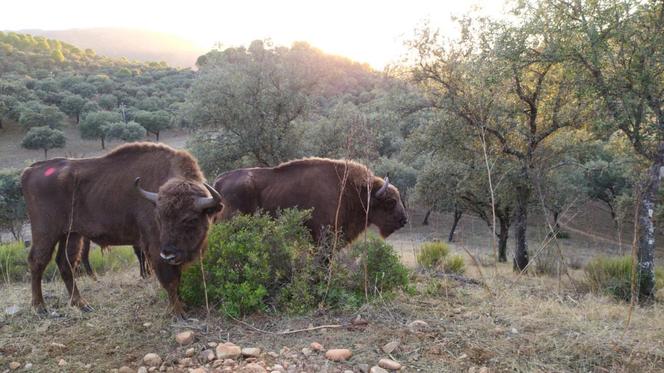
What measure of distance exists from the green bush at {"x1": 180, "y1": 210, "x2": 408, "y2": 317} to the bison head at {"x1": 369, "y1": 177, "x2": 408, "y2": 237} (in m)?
2.22

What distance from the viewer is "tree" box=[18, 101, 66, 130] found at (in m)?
48.2

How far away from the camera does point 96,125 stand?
48.7 meters

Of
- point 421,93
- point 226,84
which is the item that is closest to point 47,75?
point 226,84

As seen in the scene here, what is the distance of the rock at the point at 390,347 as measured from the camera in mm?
Answer: 4035

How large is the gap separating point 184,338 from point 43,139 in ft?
166

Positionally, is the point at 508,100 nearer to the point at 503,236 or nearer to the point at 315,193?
the point at 503,236

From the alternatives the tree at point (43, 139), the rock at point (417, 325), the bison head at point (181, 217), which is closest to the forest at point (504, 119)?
the rock at point (417, 325)

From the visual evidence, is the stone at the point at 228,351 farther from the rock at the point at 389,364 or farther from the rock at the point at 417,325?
the rock at the point at 417,325

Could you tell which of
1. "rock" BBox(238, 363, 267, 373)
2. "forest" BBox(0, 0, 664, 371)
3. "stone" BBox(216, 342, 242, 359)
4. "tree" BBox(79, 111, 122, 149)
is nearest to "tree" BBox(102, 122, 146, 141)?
"tree" BBox(79, 111, 122, 149)

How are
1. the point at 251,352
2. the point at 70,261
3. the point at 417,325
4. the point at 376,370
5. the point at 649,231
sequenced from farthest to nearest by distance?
the point at 649,231, the point at 70,261, the point at 417,325, the point at 251,352, the point at 376,370

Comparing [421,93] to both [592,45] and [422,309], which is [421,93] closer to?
[592,45]

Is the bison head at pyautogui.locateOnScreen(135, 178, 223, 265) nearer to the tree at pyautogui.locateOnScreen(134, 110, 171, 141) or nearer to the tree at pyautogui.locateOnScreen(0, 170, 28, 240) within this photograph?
the tree at pyautogui.locateOnScreen(0, 170, 28, 240)

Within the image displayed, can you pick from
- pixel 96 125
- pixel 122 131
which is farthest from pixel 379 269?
pixel 96 125

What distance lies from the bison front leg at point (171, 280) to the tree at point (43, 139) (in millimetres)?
49003
